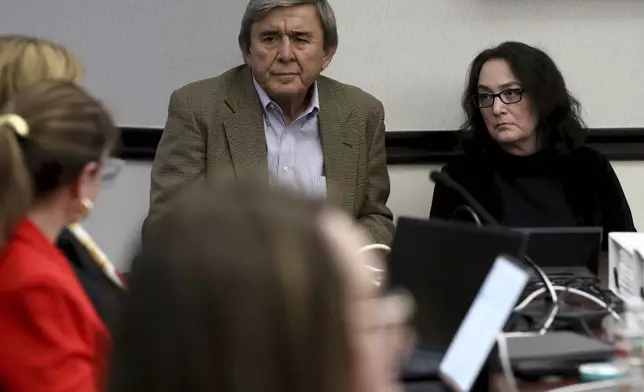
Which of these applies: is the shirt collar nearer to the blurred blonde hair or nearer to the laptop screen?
the blurred blonde hair

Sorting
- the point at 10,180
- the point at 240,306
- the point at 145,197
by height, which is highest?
the point at 240,306

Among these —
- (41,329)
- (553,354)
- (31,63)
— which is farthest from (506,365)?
(31,63)

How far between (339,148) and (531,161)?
513 millimetres

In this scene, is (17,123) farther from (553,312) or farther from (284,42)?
(284,42)

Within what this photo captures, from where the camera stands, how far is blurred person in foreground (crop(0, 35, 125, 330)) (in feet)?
4.58

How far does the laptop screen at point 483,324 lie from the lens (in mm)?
1035

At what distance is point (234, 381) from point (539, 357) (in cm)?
78

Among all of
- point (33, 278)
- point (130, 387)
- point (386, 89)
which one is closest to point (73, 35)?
point (386, 89)

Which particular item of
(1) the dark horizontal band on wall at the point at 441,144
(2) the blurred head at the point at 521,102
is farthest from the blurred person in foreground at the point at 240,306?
(1) the dark horizontal band on wall at the point at 441,144

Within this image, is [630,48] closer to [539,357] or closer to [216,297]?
[539,357]

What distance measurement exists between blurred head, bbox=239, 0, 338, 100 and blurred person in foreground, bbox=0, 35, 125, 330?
0.72 meters

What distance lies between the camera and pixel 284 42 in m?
2.18

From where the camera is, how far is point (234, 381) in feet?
1.81

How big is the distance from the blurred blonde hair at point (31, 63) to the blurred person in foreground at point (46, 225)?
0.48 ft
